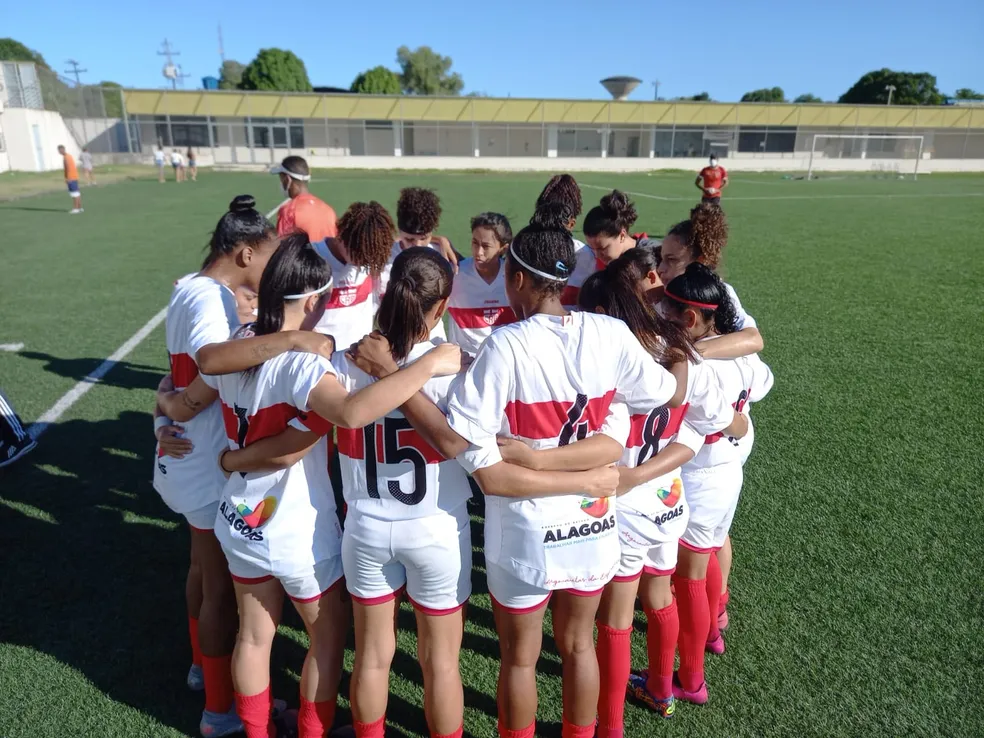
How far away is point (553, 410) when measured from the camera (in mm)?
2334

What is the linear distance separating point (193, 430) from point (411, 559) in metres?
1.23

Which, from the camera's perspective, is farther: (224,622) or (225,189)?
(225,189)

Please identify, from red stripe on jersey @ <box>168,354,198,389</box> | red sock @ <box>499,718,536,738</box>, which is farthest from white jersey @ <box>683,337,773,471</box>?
red stripe on jersey @ <box>168,354,198,389</box>

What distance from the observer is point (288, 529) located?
8.22 ft

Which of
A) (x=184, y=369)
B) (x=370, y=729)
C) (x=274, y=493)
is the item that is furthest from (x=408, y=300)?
(x=370, y=729)

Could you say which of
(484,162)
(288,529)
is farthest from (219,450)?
(484,162)

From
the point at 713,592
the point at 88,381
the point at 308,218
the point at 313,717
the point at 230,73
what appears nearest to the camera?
the point at 313,717

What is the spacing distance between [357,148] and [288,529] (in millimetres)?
54543

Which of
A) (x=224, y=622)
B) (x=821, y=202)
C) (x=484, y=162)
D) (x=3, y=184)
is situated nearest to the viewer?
(x=224, y=622)

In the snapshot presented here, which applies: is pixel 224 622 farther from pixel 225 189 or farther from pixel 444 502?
pixel 225 189

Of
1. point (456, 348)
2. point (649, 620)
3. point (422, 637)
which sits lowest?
point (649, 620)

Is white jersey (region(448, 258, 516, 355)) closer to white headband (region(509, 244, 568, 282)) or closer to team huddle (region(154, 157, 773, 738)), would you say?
team huddle (region(154, 157, 773, 738))

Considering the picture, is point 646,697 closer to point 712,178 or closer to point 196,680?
point 196,680

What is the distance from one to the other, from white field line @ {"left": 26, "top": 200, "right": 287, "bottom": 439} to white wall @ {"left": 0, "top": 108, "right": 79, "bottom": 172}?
117ft
